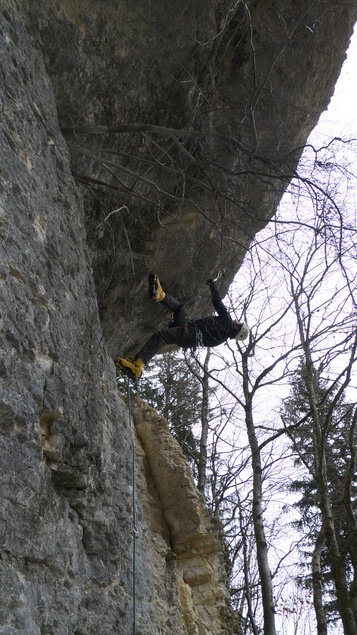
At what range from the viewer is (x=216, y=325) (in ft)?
27.8

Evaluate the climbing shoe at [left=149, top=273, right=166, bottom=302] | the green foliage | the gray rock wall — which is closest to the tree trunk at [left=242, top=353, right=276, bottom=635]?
the green foliage

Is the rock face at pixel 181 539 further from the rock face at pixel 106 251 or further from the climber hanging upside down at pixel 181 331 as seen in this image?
the climber hanging upside down at pixel 181 331

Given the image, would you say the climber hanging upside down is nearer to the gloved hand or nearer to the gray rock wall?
the gloved hand

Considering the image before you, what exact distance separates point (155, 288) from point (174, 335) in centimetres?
95

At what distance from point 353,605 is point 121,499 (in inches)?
153

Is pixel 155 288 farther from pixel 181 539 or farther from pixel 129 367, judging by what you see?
pixel 181 539

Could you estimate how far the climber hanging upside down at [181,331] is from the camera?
24.3ft

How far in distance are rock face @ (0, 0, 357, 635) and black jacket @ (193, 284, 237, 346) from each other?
417 mm

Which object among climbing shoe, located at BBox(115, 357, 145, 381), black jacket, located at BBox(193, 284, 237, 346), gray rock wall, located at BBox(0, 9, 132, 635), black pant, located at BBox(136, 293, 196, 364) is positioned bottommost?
gray rock wall, located at BBox(0, 9, 132, 635)

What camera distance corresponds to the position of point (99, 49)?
538 cm

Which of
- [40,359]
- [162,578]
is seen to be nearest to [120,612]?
[40,359]

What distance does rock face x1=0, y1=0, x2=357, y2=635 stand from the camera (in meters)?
3.22

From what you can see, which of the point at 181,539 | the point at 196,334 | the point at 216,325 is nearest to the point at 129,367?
the point at 196,334

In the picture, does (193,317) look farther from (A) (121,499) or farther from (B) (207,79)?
(A) (121,499)
